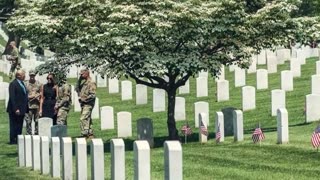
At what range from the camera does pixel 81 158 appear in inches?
621

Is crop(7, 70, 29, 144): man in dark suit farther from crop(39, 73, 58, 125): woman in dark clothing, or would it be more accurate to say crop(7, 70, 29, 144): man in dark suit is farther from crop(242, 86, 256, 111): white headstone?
crop(242, 86, 256, 111): white headstone

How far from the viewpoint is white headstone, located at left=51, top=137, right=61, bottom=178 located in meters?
17.1

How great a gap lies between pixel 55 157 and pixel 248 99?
1243cm

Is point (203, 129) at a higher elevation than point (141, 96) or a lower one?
lower

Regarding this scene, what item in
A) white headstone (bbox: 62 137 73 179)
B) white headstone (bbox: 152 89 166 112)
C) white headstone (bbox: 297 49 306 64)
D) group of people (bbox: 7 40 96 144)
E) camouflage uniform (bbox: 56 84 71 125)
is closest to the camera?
white headstone (bbox: 62 137 73 179)

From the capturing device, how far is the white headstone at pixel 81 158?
15.7 m

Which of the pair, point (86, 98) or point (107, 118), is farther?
point (107, 118)

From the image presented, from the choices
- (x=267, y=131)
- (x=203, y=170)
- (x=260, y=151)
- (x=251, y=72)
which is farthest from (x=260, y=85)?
(x=203, y=170)

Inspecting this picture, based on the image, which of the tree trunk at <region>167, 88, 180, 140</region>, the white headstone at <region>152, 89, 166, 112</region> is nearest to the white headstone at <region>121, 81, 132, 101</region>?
the white headstone at <region>152, 89, 166, 112</region>

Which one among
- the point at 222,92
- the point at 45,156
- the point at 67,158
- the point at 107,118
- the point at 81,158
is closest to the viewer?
the point at 81,158

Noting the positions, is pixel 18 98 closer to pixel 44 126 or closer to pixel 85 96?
pixel 85 96

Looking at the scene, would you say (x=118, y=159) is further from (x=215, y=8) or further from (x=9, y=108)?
(x=9, y=108)

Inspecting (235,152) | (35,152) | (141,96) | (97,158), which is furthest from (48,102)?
(97,158)

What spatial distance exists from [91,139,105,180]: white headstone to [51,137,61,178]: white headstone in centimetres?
235
